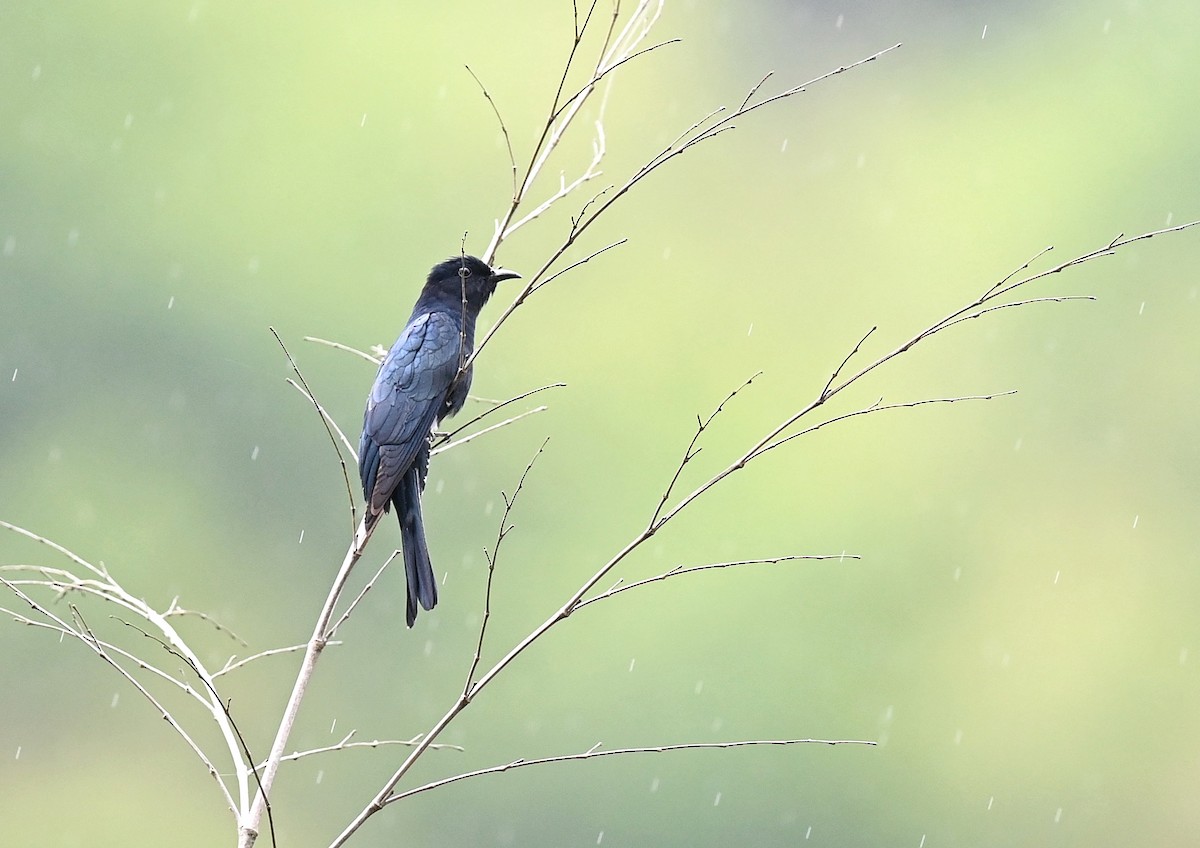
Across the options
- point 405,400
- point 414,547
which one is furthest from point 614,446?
point 414,547

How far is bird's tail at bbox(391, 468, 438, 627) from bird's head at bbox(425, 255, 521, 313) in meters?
0.65

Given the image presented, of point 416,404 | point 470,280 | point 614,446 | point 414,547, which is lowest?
point 414,547

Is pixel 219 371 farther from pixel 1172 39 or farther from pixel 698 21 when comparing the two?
pixel 1172 39

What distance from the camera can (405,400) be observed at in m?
3.19

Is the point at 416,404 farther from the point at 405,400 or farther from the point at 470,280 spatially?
the point at 470,280

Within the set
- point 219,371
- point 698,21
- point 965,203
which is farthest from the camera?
point 698,21

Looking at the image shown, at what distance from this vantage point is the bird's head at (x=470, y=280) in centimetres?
359

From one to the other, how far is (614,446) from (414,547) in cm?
2015

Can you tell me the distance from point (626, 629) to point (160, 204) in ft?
42.0

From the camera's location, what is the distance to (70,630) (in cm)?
160

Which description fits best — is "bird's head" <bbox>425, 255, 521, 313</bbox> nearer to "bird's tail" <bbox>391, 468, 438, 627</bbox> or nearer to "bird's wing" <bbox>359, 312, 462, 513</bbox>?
"bird's wing" <bbox>359, 312, 462, 513</bbox>

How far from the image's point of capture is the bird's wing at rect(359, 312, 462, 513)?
2941 mm

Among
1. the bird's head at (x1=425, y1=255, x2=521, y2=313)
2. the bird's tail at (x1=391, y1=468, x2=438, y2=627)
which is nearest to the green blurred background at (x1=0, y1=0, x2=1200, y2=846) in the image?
the bird's head at (x1=425, y1=255, x2=521, y2=313)

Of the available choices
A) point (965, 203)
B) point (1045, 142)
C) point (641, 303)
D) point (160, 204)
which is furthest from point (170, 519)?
point (1045, 142)
